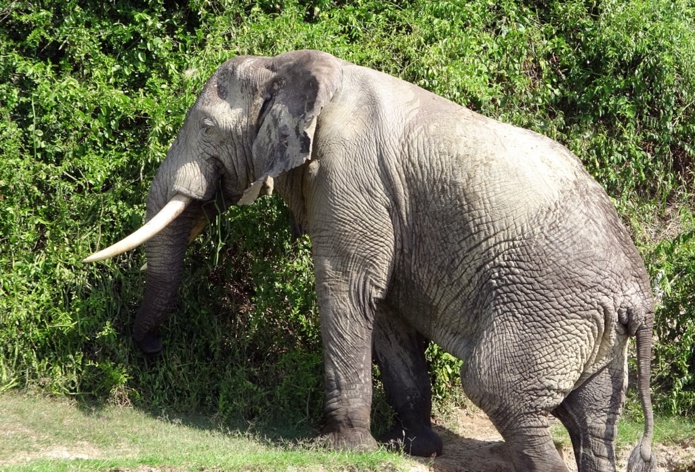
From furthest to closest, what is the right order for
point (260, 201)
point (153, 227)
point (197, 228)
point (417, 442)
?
point (260, 201) < point (197, 228) < point (417, 442) < point (153, 227)

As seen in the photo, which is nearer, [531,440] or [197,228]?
[531,440]

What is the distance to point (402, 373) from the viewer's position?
776 centimetres

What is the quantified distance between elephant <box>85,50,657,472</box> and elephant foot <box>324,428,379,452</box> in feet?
0.04

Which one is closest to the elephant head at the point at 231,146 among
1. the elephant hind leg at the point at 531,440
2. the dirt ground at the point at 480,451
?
the elephant hind leg at the point at 531,440

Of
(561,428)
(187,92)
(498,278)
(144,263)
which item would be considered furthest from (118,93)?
(561,428)

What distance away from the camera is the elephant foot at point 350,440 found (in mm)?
7113

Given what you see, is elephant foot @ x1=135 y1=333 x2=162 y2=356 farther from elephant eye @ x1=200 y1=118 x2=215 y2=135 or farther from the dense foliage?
elephant eye @ x1=200 y1=118 x2=215 y2=135

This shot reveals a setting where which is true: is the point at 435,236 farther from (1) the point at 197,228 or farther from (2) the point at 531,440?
(1) the point at 197,228

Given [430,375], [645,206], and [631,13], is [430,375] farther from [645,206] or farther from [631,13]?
[631,13]

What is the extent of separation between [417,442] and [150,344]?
2.12 meters

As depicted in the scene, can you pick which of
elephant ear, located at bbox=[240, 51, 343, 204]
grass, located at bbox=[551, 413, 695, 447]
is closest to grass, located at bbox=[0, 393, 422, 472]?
elephant ear, located at bbox=[240, 51, 343, 204]

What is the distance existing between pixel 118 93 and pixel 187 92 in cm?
65

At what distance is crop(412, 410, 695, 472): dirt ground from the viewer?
766 centimetres

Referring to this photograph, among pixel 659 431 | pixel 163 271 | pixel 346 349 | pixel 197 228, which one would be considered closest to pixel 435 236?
pixel 346 349
